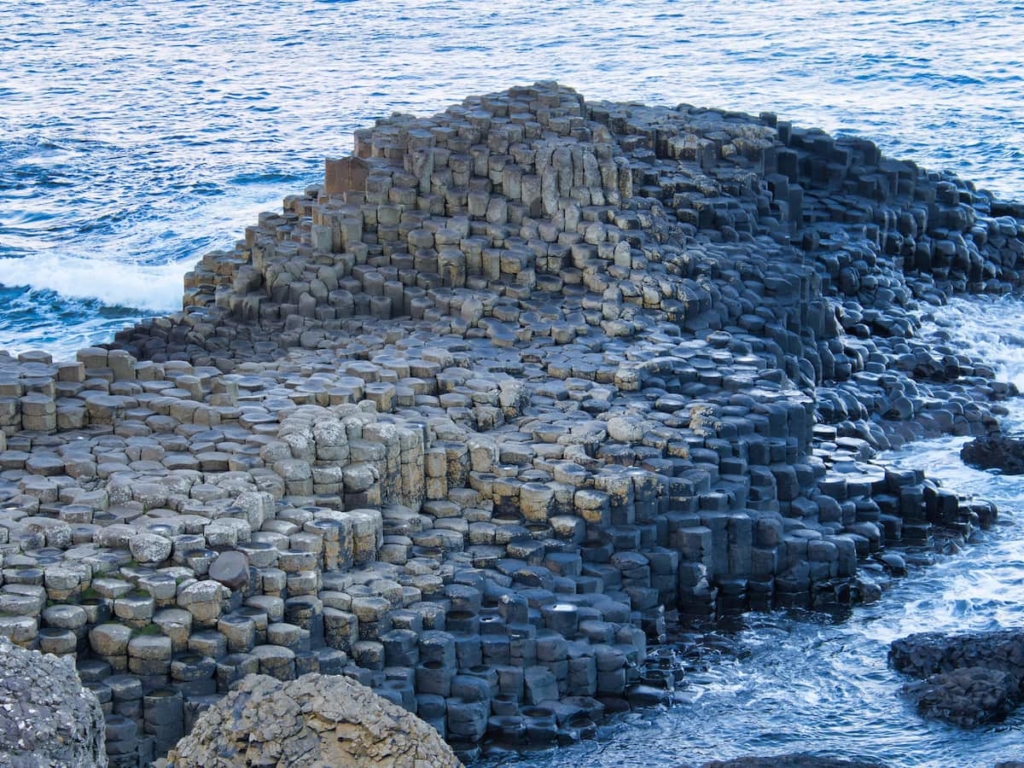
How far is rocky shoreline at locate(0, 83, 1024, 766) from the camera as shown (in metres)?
16.0

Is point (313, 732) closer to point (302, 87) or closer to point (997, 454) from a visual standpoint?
point (997, 454)

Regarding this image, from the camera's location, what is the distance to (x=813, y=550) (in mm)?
19188

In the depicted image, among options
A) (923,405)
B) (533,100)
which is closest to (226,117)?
(533,100)

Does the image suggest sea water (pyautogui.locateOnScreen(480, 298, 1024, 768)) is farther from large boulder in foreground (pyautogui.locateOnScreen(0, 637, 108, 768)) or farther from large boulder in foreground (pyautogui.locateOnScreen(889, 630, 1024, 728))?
large boulder in foreground (pyautogui.locateOnScreen(0, 637, 108, 768))

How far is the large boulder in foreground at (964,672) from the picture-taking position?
16.4m

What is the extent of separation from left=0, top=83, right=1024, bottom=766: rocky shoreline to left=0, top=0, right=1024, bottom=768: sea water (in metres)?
0.85

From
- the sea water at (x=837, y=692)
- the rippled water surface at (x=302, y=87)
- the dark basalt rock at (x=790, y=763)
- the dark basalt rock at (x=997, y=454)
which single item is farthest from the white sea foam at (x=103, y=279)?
the dark basalt rock at (x=790, y=763)

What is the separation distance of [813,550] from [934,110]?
28.9 m

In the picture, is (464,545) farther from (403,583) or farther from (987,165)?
(987,165)

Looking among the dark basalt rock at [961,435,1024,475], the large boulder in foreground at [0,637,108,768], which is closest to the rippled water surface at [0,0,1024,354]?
the dark basalt rock at [961,435,1024,475]

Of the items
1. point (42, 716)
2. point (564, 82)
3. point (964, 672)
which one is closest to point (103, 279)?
point (564, 82)

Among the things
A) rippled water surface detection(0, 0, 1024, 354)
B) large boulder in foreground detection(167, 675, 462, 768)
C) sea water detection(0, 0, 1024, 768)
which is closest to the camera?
large boulder in foreground detection(167, 675, 462, 768)

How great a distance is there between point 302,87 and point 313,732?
4067 cm

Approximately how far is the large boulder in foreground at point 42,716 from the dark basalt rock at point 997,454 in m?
14.0
